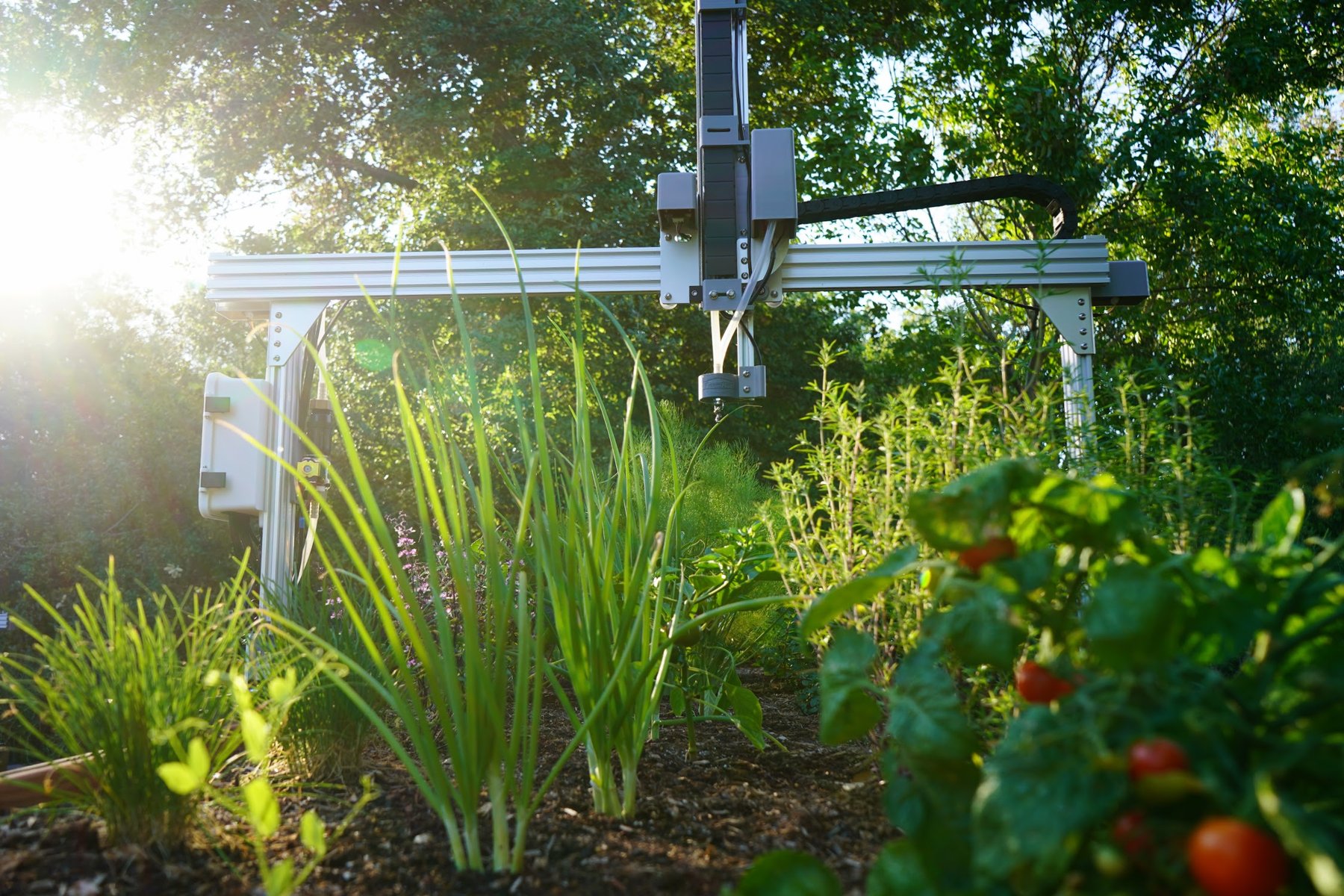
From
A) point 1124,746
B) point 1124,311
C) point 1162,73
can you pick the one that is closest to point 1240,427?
point 1124,311

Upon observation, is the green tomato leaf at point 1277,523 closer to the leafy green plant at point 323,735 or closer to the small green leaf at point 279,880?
the small green leaf at point 279,880

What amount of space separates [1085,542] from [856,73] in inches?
345

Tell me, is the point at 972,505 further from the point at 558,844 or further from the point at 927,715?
the point at 558,844

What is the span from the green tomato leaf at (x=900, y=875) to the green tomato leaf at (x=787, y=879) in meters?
0.04

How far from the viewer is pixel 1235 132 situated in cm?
1012

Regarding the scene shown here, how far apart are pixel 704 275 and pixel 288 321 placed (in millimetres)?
1119

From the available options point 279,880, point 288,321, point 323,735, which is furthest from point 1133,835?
point 288,321

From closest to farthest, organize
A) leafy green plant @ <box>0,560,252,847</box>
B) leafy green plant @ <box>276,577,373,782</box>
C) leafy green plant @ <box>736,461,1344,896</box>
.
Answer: leafy green plant @ <box>736,461,1344,896</box>
leafy green plant @ <box>0,560,252,847</box>
leafy green plant @ <box>276,577,373,782</box>

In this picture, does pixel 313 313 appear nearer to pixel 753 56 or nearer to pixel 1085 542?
pixel 1085 542

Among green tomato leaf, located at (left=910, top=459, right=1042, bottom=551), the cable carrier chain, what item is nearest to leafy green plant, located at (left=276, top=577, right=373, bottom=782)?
the cable carrier chain

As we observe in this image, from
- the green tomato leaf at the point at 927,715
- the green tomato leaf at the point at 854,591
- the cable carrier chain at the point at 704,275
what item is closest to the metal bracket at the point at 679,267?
the cable carrier chain at the point at 704,275

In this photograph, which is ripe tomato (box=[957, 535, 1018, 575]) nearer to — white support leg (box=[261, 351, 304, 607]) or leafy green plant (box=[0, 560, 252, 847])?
leafy green plant (box=[0, 560, 252, 847])

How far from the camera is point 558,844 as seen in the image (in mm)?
1229

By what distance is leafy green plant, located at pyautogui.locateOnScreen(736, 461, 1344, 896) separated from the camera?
2.19 ft
